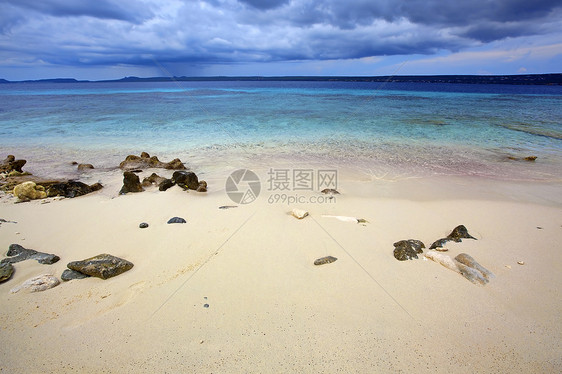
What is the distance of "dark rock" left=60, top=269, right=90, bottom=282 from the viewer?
3.47 m

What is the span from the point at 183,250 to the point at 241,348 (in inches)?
78.9

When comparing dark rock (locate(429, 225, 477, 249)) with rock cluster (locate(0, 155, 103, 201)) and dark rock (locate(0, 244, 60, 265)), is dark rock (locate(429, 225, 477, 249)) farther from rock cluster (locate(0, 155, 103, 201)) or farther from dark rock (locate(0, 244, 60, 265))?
rock cluster (locate(0, 155, 103, 201))

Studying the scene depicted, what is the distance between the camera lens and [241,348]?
2.58 m

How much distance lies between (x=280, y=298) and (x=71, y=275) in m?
2.76

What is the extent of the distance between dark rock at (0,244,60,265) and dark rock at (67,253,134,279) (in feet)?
1.67

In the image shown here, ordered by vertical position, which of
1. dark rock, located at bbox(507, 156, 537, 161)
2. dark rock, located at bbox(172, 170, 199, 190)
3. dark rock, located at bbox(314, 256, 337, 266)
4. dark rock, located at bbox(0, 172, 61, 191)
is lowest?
dark rock, located at bbox(314, 256, 337, 266)

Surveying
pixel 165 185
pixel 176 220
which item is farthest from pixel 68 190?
pixel 176 220

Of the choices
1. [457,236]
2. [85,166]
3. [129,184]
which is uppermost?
[129,184]

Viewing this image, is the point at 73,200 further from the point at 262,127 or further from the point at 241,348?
the point at 262,127

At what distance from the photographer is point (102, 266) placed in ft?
11.7

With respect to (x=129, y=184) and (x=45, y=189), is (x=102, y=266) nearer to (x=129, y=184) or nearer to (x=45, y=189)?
(x=129, y=184)

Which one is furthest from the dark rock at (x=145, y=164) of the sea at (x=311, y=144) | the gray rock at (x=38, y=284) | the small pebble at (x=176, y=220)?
the gray rock at (x=38, y=284)

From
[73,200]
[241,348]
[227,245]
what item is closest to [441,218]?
[227,245]

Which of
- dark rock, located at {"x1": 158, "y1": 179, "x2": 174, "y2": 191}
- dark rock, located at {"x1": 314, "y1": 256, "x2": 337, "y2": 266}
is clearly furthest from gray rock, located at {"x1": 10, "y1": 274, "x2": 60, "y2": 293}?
dark rock, located at {"x1": 158, "y1": 179, "x2": 174, "y2": 191}
